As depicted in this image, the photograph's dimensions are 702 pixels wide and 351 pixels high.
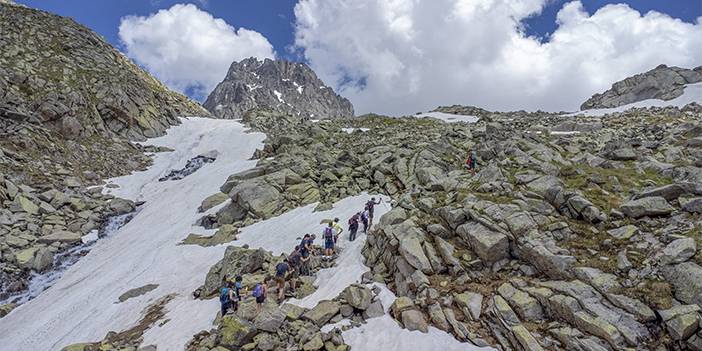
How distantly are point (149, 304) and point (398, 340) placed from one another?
1552 cm

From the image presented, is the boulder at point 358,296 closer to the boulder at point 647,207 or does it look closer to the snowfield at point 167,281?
the snowfield at point 167,281

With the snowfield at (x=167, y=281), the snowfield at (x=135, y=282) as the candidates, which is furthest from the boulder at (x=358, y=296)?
the snowfield at (x=135, y=282)

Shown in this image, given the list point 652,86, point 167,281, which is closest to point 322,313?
point 167,281

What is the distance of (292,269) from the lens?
758 inches

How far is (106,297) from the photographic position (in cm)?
2316

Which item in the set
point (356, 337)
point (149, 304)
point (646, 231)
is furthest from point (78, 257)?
point (646, 231)

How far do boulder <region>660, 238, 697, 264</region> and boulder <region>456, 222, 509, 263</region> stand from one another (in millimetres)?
5176

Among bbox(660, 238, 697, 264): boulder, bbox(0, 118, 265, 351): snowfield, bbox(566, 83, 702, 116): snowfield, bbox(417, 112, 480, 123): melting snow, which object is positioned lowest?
bbox(566, 83, 702, 116): snowfield

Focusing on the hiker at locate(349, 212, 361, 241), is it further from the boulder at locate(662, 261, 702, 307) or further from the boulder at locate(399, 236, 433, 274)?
the boulder at locate(662, 261, 702, 307)

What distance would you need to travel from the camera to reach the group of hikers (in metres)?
17.3

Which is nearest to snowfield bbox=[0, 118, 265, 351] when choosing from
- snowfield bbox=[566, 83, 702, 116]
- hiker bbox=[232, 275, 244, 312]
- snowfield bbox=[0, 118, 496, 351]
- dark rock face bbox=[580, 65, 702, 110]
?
snowfield bbox=[0, 118, 496, 351]

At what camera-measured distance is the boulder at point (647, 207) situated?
587 inches

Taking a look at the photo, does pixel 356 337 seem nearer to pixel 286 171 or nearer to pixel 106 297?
pixel 106 297

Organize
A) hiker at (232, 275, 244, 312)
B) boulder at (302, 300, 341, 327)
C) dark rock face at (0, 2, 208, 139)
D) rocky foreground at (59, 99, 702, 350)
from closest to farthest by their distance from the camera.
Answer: rocky foreground at (59, 99, 702, 350) < boulder at (302, 300, 341, 327) < hiker at (232, 275, 244, 312) < dark rock face at (0, 2, 208, 139)
